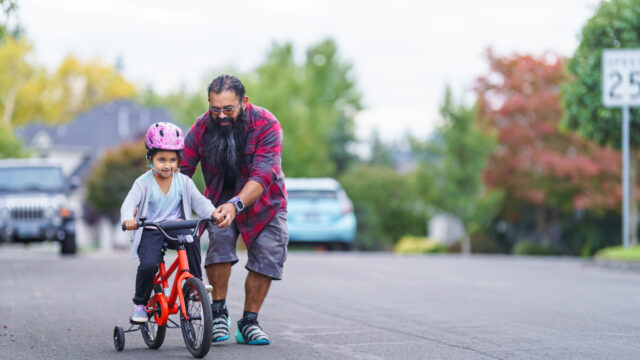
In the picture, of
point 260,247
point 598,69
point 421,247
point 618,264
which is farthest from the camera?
point 421,247

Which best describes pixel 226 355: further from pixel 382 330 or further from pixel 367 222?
pixel 367 222

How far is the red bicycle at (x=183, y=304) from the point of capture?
593 centimetres

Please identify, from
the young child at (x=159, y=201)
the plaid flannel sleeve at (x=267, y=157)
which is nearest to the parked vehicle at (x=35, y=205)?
the plaid flannel sleeve at (x=267, y=157)

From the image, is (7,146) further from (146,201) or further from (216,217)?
(216,217)

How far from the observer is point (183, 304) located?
6129 millimetres

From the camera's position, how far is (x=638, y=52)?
18062 millimetres

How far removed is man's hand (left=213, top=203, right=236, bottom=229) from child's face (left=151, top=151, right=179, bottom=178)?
39 cm

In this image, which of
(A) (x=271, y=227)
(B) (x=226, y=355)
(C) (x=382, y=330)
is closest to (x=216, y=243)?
(A) (x=271, y=227)

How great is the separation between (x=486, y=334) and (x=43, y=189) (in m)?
14.1

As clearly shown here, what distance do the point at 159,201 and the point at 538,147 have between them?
85.7 feet

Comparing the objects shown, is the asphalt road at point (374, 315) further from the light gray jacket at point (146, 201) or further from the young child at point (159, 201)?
the light gray jacket at point (146, 201)

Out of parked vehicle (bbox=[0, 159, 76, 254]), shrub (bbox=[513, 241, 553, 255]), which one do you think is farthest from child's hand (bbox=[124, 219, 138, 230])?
shrub (bbox=[513, 241, 553, 255])

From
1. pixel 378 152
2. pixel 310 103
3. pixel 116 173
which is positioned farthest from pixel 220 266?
pixel 378 152

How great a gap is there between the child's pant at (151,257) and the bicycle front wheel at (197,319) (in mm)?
239
